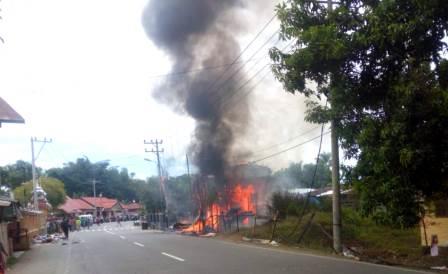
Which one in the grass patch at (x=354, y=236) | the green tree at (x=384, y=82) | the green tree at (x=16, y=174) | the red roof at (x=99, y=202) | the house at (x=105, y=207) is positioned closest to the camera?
the green tree at (x=384, y=82)

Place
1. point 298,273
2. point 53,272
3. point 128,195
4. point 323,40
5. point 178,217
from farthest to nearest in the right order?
1. point 128,195
2. point 178,217
3. point 53,272
4. point 298,273
5. point 323,40

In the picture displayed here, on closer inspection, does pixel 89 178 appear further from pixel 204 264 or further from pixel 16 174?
pixel 204 264

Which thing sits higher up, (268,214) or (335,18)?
(335,18)

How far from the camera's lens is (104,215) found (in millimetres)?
101062

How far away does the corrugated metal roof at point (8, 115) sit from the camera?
21938 mm

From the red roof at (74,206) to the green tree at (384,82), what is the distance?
79.0m

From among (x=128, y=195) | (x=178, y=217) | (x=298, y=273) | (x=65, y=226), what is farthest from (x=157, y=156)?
(x=128, y=195)

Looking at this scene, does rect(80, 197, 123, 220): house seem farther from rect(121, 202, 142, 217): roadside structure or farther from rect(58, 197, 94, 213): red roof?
rect(121, 202, 142, 217): roadside structure

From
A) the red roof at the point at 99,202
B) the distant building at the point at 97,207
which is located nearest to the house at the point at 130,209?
the distant building at the point at 97,207

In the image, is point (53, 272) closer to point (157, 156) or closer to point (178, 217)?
point (178, 217)

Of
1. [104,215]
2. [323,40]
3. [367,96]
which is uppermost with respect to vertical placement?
[323,40]

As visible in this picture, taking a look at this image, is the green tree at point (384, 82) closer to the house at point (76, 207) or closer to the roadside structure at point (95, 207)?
the house at point (76, 207)

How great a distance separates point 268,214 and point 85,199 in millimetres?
80344

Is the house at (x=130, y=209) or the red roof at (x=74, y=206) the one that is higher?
the red roof at (x=74, y=206)
